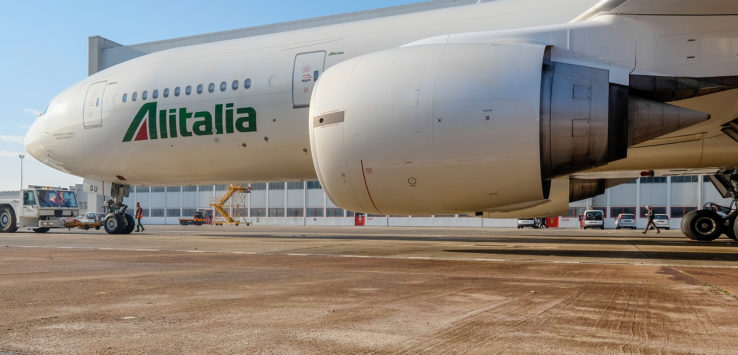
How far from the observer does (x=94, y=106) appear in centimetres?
1495

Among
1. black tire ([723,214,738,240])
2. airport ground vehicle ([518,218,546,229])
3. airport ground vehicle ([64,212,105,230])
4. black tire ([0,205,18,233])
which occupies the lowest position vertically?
airport ground vehicle ([518,218,546,229])

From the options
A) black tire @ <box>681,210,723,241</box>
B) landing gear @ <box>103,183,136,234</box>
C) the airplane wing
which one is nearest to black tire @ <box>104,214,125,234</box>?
landing gear @ <box>103,183,136,234</box>

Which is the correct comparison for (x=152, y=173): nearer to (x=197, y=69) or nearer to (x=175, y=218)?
(x=197, y=69)

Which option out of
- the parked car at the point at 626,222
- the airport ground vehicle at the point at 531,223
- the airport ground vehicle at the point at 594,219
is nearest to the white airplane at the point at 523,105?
the airport ground vehicle at the point at 531,223

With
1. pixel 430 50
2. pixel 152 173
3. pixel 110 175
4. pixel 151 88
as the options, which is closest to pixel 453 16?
pixel 430 50

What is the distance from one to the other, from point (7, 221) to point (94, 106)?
1163 centimetres

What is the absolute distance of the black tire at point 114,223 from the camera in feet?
57.4

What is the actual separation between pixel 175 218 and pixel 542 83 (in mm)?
58447

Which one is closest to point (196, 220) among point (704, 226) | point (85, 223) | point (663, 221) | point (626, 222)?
point (85, 223)

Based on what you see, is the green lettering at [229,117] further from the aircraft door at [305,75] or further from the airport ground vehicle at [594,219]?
the airport ground vehicle at [594,219]

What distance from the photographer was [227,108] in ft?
42.1

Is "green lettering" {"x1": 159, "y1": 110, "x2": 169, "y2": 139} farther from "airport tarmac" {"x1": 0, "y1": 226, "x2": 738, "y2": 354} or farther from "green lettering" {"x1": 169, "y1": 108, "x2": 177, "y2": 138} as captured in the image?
"airport tarmac" {"x1": 0, "y1": 226, "x2": 738, "y2": 354}

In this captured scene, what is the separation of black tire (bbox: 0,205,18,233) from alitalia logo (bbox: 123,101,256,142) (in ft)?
40.3

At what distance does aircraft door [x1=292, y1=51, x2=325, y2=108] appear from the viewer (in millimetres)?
11938
